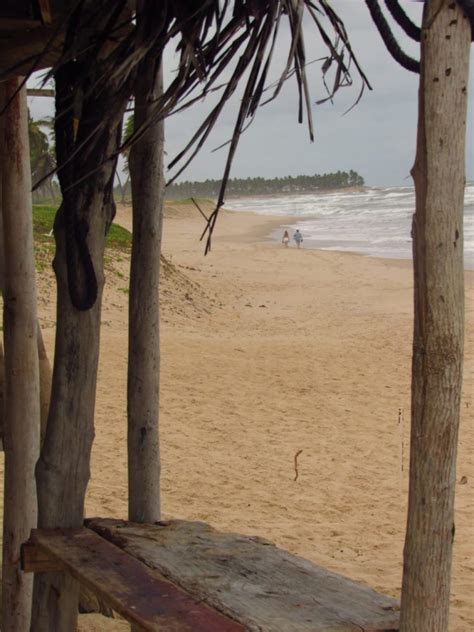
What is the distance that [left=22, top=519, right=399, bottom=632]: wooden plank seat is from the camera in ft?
8.59

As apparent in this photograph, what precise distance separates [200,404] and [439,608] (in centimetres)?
820

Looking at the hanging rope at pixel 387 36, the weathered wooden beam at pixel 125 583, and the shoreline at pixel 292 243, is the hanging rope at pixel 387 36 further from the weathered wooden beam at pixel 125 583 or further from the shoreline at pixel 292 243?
the shoreline at pixel 292 243

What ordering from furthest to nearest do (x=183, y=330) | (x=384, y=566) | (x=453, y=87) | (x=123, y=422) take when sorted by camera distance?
(x=183, y=330) < (x=123, y=422) < (x=384, y=566) < (x=453, y=87)

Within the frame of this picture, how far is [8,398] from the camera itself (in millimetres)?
4250

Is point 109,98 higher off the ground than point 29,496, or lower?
higher

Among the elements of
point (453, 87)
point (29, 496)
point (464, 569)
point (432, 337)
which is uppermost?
point (453, 87)

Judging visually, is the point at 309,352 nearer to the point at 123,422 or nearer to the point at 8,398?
the point at 123,422

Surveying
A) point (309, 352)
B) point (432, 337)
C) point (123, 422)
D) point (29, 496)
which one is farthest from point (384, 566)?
point (309, 352)

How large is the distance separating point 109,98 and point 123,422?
21.3 feet

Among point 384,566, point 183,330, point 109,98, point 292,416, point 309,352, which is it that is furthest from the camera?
point 183,330

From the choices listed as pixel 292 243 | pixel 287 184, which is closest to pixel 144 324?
Result: pixel 292 243

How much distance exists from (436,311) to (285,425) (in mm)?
7827

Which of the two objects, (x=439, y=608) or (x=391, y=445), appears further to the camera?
(x=391, y=445)

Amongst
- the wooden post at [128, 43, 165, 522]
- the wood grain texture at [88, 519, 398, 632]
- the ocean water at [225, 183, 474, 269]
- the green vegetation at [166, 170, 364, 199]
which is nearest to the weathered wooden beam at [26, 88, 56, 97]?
the wooden post at [128, 43, 165, 522]
